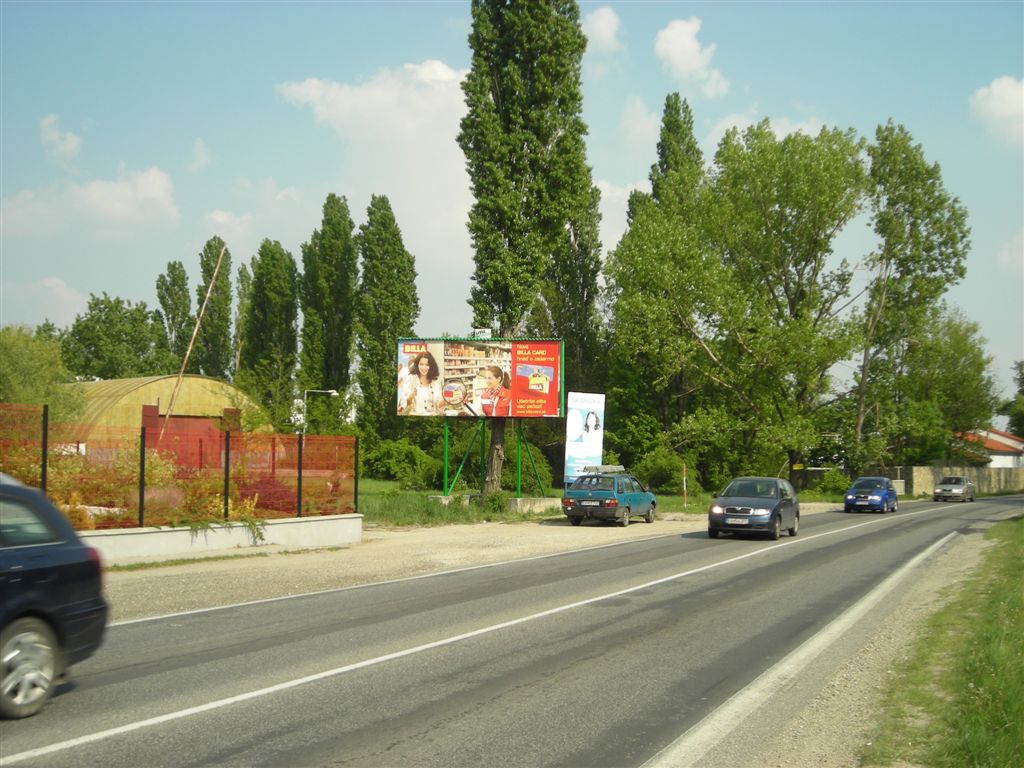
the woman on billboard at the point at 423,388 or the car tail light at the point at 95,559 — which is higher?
the woman on billboard at the point at 423,388

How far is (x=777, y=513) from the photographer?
78.4 feet

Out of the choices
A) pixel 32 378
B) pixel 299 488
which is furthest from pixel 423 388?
pixel 32 378

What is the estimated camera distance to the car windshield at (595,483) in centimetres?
3092

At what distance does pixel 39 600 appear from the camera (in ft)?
22.0

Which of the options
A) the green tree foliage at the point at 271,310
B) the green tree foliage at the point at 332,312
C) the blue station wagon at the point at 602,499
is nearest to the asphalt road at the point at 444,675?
the blue station wagon at the point at 602,499

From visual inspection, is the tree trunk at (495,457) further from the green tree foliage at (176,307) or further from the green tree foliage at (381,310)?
the green tree foliage at (176,307)

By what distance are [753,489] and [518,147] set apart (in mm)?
18278

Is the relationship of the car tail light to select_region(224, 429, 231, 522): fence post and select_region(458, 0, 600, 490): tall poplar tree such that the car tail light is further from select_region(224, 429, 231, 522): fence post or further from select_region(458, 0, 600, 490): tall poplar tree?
select_region(458, 0, 600, 490): tall poplar tree

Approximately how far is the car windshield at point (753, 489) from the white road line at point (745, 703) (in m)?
11.8

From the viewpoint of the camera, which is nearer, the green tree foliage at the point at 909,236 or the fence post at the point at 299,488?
the fence post at the point at 299,488

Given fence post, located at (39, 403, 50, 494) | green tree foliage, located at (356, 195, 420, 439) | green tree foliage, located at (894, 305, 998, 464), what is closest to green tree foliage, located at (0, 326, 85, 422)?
green tree foliage, located at (356, 195, 420, 439)

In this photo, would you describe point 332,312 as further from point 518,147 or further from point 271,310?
point 518,147

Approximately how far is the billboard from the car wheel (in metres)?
28.4

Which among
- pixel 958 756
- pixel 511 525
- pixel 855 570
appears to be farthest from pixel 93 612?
pixel 511 525
